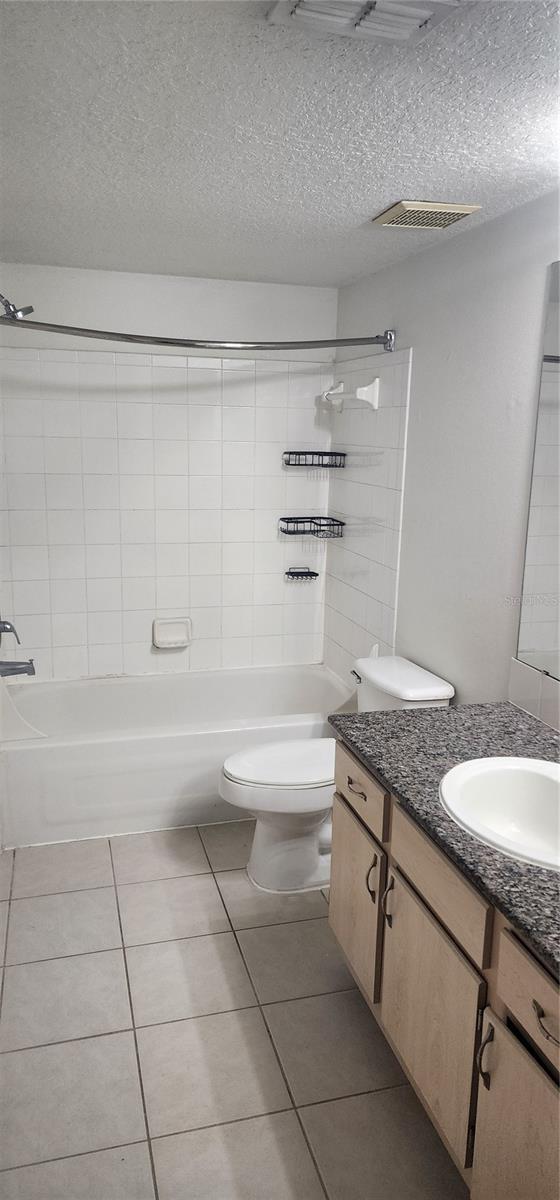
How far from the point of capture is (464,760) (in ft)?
5.98

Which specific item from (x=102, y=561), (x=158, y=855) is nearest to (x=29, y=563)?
(x=102, y=561)

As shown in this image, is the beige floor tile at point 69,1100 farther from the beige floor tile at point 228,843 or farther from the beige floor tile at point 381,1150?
the beige floor tile at point 228,843

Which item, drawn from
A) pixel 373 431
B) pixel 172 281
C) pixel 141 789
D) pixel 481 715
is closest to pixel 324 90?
pixel 481 715

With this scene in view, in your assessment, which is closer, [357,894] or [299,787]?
[357,894]

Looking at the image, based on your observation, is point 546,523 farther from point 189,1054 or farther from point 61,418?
point 61,418

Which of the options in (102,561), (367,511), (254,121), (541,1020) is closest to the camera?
(541,1020)

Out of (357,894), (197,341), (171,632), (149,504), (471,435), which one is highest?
(197,341)

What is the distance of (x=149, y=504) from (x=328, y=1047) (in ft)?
7.61

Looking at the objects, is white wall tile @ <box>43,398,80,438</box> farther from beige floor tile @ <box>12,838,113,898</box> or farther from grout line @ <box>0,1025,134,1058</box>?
grout line @ <box>0,1025,134,1058</box>

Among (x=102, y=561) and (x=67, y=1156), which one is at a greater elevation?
(x=102, y=561)

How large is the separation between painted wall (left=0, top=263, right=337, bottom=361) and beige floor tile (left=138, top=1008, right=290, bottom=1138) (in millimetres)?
2624

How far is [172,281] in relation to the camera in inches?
133

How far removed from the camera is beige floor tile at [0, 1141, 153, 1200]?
1629 mm

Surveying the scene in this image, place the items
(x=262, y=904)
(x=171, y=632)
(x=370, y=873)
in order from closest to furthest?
(x=370, y=873), (x=262, y=904), (x=171, y=632)
